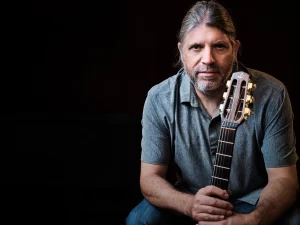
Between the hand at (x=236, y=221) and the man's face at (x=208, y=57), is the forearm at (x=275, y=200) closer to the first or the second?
the hand at (x=236, y=221)

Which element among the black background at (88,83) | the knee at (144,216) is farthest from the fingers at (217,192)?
the black background at (88,83)

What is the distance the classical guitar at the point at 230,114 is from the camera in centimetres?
166

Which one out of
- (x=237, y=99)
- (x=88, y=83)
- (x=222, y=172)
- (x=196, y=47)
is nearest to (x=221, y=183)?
(x=222, y=172)

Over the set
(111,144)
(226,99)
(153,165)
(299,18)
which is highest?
(299,18)

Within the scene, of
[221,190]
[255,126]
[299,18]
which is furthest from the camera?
[299,18]

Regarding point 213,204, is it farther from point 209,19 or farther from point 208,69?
point 209,19

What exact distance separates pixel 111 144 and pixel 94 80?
377mm

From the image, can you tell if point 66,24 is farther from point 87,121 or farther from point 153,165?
point 153,165

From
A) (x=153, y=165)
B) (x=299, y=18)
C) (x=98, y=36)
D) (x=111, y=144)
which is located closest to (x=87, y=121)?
(x=111, y=144)

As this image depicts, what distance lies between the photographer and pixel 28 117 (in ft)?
9.14

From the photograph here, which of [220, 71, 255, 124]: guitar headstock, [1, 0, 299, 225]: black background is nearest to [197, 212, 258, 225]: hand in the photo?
[220, 71, 255, 124]: guitar headstock

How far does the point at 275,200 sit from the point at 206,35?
662mm

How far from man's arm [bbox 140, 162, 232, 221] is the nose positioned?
0.46m

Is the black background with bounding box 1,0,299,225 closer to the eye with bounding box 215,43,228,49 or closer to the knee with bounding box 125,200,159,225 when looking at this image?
the knee with bounding box 125,200,159,225
